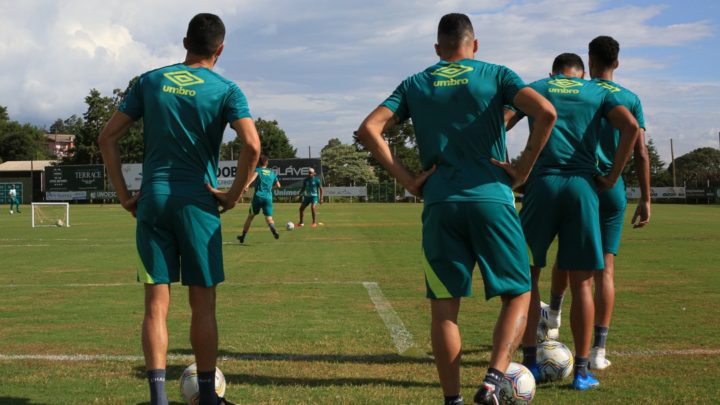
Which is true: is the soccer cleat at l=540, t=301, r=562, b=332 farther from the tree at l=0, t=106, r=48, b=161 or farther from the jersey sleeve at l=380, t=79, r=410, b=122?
the tree at l=0, t=106, r=48, b=161

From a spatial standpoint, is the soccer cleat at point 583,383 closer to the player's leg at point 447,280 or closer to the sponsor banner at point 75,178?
the player's leg at point 447,280

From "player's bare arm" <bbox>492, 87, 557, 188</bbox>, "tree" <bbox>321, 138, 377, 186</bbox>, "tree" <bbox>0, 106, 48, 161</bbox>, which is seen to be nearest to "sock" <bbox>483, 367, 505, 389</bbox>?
"player's bare arm" <bbox>492, 87, 557, 188</bbox>

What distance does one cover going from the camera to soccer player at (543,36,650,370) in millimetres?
5355

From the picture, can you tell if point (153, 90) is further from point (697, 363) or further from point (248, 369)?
point (697, 363)

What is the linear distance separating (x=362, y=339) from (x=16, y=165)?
10606 cm

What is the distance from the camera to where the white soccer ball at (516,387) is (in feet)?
13.3

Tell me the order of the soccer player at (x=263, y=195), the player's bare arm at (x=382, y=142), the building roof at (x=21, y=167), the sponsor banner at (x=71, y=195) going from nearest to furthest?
1. the player's bare arm at (x=382, y=142)
2. the soccer player at (x=263, y=195)
3. the sponsor banner at (x=71, y=195)
4. the building roof at (x=21, y=167)

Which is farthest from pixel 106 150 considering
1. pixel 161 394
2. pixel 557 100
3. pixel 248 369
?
pixel 557 100

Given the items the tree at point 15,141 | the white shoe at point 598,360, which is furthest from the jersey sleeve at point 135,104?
the tree at point 15,141

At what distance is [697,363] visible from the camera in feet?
17.8

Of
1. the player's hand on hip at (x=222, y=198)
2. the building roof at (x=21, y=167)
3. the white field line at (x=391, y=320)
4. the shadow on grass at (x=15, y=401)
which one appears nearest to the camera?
the player's hand on hip at (x=222, y=198)

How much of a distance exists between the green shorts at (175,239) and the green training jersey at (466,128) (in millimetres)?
1271

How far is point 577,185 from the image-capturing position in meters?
4.88

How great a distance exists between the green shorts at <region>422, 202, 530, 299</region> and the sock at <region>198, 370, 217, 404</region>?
1393 mm
